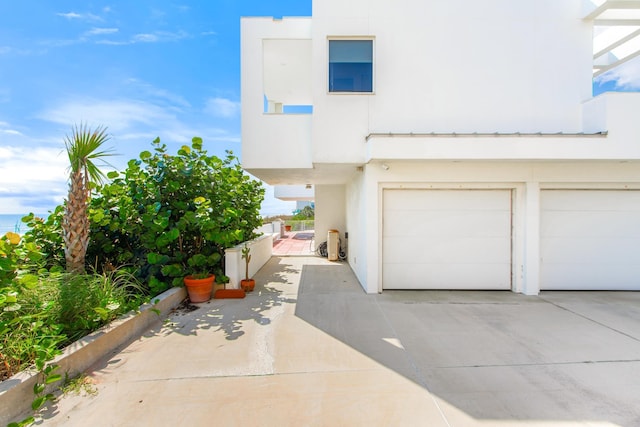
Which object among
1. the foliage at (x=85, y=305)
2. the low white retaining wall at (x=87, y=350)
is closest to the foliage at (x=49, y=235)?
the foliage at (x=85, y=305)

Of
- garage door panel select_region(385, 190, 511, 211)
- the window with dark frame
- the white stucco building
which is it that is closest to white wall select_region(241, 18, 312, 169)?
the white stucco building

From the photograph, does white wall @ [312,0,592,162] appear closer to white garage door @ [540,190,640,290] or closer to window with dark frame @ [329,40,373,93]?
window with dark frame @ [329,40,373,93]

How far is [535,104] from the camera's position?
20.8 feet

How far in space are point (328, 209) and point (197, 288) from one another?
6778mm

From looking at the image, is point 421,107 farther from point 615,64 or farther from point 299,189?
point 299,189

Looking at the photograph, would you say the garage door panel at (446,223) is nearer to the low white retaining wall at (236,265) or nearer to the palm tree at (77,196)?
the low white retaining wall at (236,265)

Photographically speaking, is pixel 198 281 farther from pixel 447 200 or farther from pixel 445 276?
pixel 447 200

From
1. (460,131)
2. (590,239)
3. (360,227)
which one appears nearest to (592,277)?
(590,239)

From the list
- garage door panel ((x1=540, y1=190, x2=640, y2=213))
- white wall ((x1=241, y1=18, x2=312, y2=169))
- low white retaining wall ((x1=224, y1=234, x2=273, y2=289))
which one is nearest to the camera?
low white retaining wall ((x1=224, y1=234, x2=273, y2=289))

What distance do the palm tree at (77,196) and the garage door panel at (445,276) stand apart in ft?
21.0

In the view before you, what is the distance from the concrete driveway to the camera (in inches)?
105

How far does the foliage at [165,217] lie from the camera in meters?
5.65

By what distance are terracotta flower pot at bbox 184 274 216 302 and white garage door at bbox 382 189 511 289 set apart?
4176 millimetres

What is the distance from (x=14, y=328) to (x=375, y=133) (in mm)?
6510
